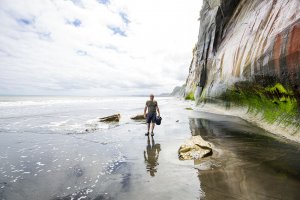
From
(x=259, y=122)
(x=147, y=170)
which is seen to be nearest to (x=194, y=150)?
(x=147, y=170)

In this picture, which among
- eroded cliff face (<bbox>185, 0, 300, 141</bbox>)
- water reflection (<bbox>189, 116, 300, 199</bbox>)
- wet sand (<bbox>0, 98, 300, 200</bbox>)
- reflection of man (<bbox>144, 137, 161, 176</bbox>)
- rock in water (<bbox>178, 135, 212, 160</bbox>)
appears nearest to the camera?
water reflection (<bbox>189, 116, 300, 199</bbox>)

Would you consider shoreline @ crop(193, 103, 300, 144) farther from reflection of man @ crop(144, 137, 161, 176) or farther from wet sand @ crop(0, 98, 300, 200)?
reflection of man @ crop(144, 137, 161, 176)

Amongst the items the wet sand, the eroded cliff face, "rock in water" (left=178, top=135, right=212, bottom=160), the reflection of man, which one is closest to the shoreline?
the eroded cliff face

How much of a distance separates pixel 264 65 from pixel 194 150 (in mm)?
4561

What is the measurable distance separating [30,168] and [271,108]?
841cm

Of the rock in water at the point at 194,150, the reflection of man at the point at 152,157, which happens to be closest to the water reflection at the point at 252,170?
the rock in water at the point at 194,150

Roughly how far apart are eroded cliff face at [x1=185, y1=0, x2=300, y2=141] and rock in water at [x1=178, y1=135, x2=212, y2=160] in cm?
306

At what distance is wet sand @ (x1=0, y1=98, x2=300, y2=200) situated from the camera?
11.6 feet

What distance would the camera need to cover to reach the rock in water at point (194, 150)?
531 centimetres

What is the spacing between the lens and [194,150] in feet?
18.0

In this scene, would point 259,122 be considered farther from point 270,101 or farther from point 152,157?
point 152,157

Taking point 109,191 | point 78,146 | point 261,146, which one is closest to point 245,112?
point 261,146

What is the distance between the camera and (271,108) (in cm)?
821

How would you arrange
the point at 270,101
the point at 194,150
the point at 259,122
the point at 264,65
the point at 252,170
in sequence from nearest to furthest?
the point at 252,170 → the point at 194,150 → the point at 264,65 → the point at 270,101 → the point at 259,122
